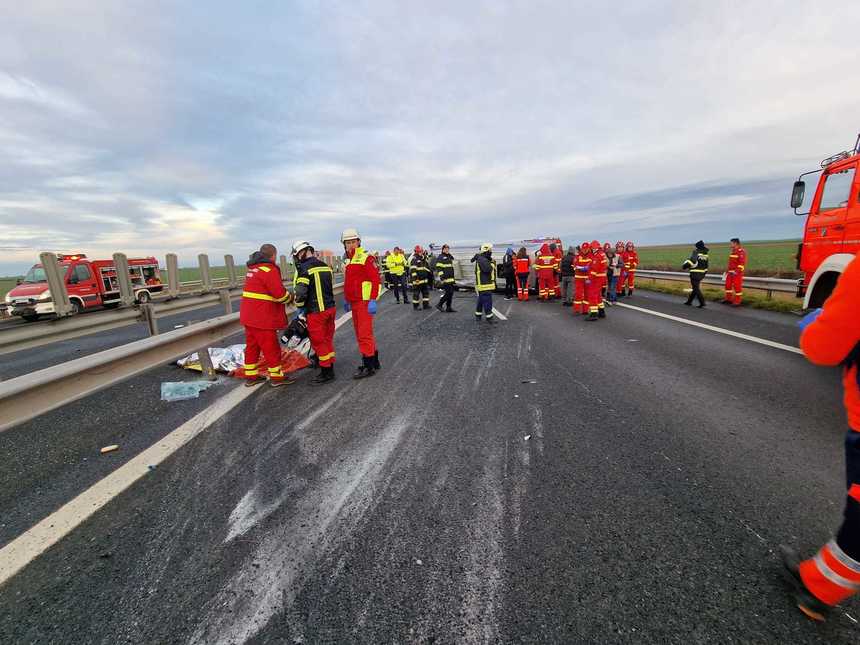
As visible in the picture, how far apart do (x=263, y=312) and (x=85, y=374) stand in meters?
1.94

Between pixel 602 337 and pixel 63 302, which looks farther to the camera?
pixel 63 302

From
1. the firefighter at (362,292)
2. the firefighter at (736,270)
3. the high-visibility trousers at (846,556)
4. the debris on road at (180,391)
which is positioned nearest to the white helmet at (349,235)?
the firefighter at (362,292)

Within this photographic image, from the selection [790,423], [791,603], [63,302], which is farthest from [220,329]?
[63,302]

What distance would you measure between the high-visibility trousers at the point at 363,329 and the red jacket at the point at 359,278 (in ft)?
0.36

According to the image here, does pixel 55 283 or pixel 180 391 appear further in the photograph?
pixel 55 283

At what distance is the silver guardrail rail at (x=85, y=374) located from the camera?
245 cm

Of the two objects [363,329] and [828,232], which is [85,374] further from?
[828,232]

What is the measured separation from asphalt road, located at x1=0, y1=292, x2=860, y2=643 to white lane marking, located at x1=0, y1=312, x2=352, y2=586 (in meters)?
0.08

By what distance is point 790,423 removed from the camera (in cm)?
339

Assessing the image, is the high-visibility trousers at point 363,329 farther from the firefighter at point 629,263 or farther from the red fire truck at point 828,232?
the firefighter at point 629,263

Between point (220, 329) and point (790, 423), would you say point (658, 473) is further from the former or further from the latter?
point (220, 329)

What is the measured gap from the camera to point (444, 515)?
2.26m

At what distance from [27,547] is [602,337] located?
7526mm

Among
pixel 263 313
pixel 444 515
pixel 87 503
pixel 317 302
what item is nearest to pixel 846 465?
pixel 444 515
